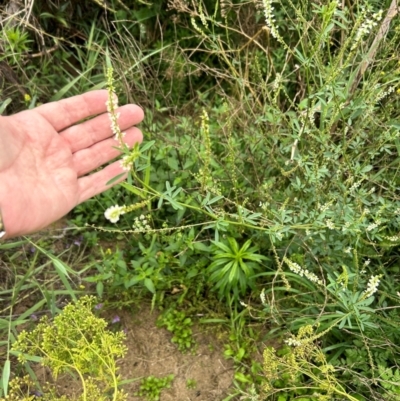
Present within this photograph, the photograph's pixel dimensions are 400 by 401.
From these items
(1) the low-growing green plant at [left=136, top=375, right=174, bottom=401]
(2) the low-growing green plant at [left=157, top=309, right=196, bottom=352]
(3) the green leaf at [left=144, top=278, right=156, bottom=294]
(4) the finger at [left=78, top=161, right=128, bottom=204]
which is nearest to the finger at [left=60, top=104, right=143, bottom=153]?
(4) the finger at [left=78, top=161, right=128, bottom=204]

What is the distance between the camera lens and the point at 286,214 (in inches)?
83.8

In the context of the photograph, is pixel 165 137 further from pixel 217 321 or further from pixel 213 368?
pixel 213 368

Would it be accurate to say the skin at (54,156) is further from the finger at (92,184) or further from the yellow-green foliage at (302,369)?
the yellow-green foliage at (302,369)

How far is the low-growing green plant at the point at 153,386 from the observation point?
2.37 meters

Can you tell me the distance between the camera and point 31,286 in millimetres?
2498

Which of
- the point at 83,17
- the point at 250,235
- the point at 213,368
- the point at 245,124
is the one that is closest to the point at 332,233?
the point at 250,235

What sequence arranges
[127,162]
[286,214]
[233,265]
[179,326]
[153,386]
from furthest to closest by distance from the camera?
[179,326]
[153,386]
[233,265]
[286,214]
[127,162]

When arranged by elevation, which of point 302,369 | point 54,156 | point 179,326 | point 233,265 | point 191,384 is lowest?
point 191,384

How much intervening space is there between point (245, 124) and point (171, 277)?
91 cm

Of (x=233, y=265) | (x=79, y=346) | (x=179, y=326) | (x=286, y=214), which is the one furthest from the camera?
(x=179, y=326)

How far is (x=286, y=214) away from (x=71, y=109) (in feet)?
4.05

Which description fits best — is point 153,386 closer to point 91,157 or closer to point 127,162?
point 91,157

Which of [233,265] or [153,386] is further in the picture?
[153,386]

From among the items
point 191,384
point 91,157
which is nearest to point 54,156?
point 91,157
